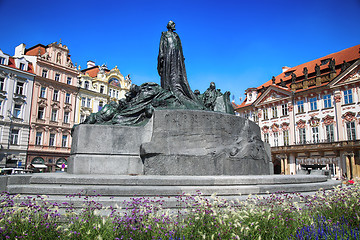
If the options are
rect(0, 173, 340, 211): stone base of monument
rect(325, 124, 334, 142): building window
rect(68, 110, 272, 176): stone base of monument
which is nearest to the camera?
rect(0, 173, 340, 211): stone base of monument

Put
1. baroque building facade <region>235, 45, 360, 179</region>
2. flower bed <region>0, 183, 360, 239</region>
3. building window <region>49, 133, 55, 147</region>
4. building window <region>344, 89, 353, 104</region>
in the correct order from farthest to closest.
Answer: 1. building window <region>49, 133, 55, 147</region>
2. building window <region>344, 89, 353, 104</region>
3. baroque building facade <region>235, 45, 360, 179</region>
4. flower bed <region>0, 183, 360, 239</region>

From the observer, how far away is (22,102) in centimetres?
3566

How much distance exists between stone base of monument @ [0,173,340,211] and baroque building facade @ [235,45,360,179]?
25521mm

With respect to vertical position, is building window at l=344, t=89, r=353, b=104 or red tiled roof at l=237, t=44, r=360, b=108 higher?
red tiled roof at l=237, t=44, r=360, b=108

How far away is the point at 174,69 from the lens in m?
9.91

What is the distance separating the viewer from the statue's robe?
971 cm

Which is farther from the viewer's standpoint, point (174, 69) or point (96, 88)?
point (96, 88)

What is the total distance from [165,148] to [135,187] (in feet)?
7.13

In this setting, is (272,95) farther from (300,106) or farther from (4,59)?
(4,59)

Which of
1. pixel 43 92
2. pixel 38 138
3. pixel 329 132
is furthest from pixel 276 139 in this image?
pixel 43 92

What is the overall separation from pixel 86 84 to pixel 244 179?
141ft

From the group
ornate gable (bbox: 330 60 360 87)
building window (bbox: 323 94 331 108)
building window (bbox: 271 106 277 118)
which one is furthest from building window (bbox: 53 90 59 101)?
ornate gable (bbox: 330 60 360 87)

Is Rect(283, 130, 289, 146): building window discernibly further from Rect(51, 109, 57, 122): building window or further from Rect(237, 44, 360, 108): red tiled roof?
Rect(51, 109, 57, 122): building window

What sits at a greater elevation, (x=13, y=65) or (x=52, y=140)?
(x=13, y=65)
